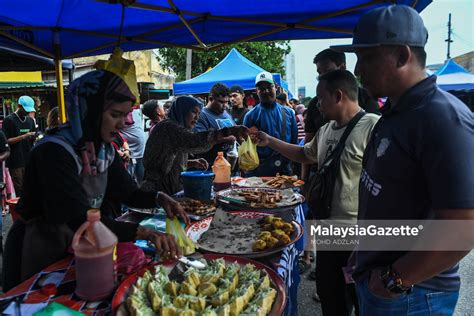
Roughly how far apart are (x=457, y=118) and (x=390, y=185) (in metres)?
0.34

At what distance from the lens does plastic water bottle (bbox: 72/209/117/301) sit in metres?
1.13

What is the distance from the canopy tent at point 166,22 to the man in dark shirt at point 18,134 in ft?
9.34

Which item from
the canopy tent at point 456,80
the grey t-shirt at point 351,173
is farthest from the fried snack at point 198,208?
the canopy tent at point 456,80

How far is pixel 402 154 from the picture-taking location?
1.24m

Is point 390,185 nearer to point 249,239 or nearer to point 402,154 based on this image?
point 402,154

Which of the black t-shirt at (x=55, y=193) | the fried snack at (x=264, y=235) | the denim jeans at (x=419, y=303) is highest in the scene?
the black t-shirt at (x=55, y=193)

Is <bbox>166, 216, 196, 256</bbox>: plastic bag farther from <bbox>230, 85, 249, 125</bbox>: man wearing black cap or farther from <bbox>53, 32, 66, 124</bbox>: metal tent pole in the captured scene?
<bbox>230, 85, 249, 125</bbox>: man wearing black cap

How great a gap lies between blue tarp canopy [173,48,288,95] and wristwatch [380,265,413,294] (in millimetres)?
9101

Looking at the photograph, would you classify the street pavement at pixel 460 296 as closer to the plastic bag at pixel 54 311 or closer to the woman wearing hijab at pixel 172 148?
the woman wearing hijab at pixel 172 148

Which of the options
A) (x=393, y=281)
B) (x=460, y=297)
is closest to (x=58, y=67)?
(x=393, y=281)

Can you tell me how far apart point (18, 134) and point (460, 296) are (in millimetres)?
7174

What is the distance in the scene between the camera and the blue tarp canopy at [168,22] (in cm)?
279

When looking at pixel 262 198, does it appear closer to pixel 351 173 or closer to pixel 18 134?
pixel 351 173

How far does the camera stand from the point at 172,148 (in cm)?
292
